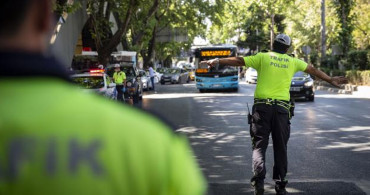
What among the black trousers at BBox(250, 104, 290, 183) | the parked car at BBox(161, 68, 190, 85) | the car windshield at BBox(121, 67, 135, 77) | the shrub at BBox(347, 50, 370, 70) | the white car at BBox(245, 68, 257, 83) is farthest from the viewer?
the parked car at BBox(161, 68, 190, 85)

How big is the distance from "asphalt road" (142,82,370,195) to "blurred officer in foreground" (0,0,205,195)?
5.57 feet

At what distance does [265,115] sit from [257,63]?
24.1 inches

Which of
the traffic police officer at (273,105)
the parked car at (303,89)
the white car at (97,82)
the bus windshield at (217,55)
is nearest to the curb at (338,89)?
the bus windshield at (217,55)

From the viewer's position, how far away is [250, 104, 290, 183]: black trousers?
5.52 meters

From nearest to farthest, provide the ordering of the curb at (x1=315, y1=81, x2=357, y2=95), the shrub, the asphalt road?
the asphalt road
the curb at (x1=315, y1=81, x2=357, y2=95)
the shrub

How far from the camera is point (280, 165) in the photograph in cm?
561

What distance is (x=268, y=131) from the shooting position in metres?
5.57

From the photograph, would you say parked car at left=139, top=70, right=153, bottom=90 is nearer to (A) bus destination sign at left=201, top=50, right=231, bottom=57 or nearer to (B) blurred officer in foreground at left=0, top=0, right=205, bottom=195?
(A) bus destination sign at left=201, top=50, right=231, bottom=57

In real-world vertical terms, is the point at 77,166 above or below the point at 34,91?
below

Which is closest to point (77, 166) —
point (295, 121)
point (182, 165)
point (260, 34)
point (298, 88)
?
point (182, 165)

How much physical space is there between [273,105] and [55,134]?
4602mm

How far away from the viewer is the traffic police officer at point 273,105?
5.53 m

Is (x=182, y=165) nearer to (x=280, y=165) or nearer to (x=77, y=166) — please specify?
(x=77, y=166)

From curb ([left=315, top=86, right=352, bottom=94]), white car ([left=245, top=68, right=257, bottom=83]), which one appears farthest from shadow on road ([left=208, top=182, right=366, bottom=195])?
white car ([left=245, top=68, right=257, bottom=83])
